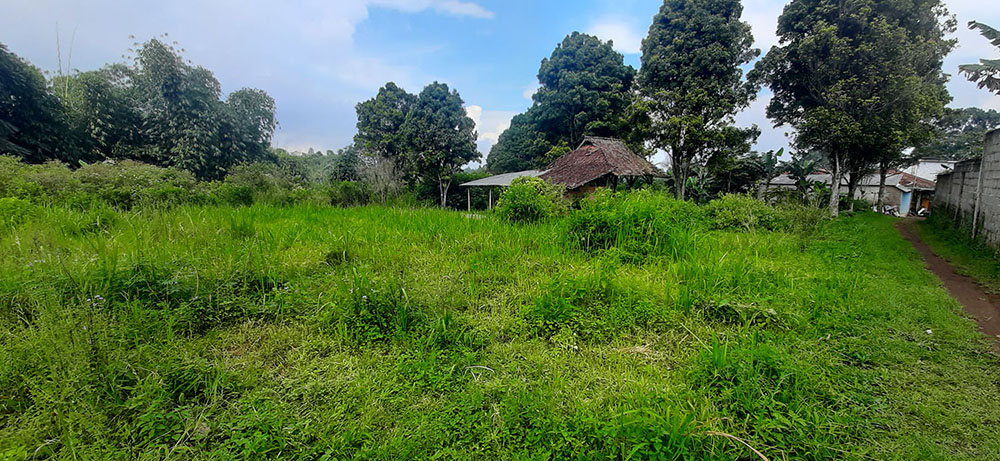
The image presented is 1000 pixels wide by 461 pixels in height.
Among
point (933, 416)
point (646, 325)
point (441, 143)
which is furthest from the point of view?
point (441, 143)

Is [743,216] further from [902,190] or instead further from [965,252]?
[902,190]

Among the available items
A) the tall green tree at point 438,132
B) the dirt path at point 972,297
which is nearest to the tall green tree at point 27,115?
the tall green tree at point 438,132

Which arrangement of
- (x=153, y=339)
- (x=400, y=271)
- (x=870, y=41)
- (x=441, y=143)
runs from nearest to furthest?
(x=153, y=339) → (x=400, y=271) → (x=870, y=41) → (x=441, y=143)

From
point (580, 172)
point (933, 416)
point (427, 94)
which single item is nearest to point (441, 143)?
point (427, 94)

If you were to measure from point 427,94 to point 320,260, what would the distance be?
61.3 feet

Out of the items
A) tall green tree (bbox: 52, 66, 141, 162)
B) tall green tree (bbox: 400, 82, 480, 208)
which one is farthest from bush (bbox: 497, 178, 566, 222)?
tall green tree (bbox: 52, 66, 141, 162)

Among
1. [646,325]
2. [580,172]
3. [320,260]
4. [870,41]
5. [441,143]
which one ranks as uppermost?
[870,41]

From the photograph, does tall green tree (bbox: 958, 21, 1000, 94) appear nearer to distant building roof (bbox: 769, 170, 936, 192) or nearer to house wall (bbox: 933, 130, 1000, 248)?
house wall (bbox: 933, 130, 1000, 248)

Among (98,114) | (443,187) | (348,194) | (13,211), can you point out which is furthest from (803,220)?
(98,114)

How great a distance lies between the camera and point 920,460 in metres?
1.83

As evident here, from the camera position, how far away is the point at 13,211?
4691mm

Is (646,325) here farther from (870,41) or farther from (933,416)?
(870,41)

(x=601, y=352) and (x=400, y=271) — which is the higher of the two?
(x=400, y=271)

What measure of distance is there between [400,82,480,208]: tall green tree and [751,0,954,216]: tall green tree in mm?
15669
